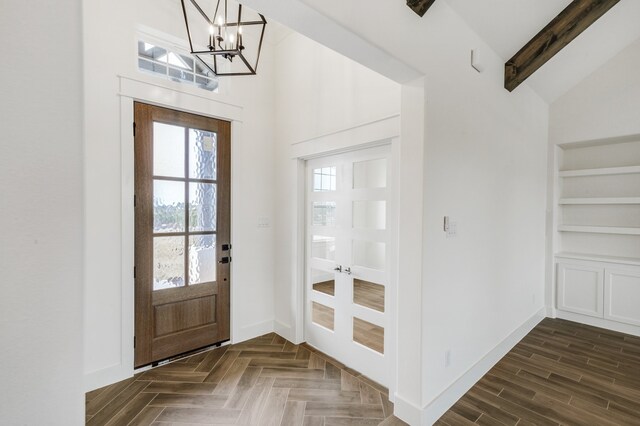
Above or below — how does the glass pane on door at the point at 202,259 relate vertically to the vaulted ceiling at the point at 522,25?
below

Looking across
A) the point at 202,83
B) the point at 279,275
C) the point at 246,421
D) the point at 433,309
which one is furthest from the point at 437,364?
the point at 202,83

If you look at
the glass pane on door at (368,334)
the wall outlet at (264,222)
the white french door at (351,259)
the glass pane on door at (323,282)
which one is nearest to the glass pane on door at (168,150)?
the wall outlet at (264,222)

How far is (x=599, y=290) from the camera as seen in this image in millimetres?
3824

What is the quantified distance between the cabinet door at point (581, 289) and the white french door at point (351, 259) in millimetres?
3156

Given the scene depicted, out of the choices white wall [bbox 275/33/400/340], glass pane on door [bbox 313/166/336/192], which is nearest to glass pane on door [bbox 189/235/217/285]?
white wall [bbox 275/33/400/340]

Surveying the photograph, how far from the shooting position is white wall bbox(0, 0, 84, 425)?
2.30 feet

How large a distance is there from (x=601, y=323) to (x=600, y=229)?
1.23 m

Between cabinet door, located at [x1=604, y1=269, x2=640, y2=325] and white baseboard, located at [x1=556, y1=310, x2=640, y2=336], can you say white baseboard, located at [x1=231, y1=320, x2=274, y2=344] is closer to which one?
white baseboard, located at [x1=556, y1=310, x2=640, y2=336]

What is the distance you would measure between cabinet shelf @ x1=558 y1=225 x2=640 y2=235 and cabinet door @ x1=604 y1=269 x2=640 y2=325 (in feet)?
1.58

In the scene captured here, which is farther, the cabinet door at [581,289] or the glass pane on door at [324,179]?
the cabinet door at [581,289]

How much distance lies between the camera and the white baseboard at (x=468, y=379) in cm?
212

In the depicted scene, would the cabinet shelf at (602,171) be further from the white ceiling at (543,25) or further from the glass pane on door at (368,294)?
the glass pane on door at (368,294)

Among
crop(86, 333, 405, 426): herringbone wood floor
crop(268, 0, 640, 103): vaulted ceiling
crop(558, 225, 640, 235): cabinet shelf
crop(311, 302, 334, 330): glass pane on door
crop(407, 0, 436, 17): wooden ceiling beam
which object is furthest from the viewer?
crop(558, 225, 640, 235): cabinet shelf

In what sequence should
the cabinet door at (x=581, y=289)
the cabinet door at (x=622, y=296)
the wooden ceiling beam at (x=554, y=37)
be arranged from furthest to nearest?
1. the cabinet door at (x=581, y=289)
2. the cabinet door at (x=622, y=296)
3. the wooden ceiling beam at (x=554, y=37)
